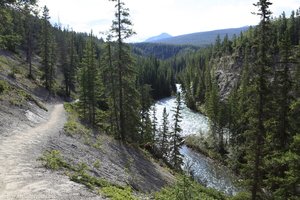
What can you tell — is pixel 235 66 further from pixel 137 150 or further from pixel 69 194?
pixel 69 194

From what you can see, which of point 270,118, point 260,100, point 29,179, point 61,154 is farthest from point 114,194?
point 270,118

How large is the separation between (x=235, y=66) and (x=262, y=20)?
99.3 meters

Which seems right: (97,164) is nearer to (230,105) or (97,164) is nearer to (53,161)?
(53,161)

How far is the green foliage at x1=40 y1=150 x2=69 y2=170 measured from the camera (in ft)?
60.5

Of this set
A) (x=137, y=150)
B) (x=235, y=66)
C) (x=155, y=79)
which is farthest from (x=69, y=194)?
(x=155, y=79)

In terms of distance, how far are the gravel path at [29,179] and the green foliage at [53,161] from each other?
422 millimetres

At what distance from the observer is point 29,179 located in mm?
15625

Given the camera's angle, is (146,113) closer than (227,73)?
Yes

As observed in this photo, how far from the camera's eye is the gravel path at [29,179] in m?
14.2

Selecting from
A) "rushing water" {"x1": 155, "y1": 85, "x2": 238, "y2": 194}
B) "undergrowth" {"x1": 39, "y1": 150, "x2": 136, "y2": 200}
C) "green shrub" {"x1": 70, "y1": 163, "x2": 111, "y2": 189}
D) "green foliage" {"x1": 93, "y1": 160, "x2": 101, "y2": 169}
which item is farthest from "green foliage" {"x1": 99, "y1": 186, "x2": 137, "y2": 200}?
"rushing water" {"x1": 155, "y1": 85, "x2": 238, "y2": 194}

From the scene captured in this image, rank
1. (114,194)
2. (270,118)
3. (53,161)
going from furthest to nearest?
(270,118) < (53,161) < (114,194)

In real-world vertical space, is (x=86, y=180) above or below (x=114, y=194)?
above

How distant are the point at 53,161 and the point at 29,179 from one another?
3492 mm

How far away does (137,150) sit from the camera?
121 ft
